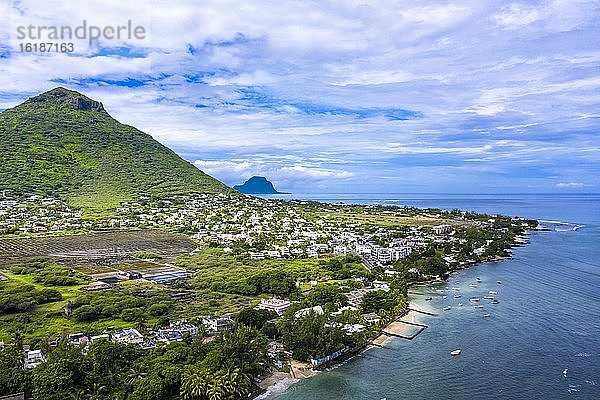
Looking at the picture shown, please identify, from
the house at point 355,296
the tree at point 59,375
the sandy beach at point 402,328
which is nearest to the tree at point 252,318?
the sandy beach at point 402,328

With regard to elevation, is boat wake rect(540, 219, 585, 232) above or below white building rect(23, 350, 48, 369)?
above

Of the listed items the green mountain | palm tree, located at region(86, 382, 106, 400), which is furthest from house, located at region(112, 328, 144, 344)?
the green mountain

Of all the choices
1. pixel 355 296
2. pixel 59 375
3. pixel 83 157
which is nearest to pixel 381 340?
pixel 355 296

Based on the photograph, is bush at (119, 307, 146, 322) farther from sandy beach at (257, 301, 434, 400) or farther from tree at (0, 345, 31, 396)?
sandy beach at (257, 301, 434, 400)

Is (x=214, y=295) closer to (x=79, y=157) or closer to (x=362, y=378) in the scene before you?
(x=362, y=378)

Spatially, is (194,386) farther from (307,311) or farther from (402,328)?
(402,328)

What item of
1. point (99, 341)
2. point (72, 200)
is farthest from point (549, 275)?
point (72, 200)

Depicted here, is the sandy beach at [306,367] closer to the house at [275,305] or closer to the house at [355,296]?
the house at [355,296]
